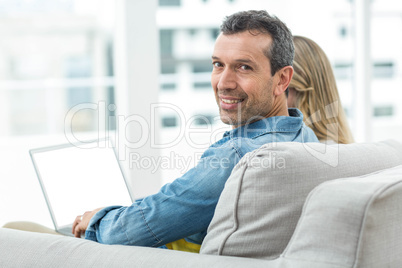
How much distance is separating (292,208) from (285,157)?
0.35 feet

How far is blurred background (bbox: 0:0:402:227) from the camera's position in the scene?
10.3ft

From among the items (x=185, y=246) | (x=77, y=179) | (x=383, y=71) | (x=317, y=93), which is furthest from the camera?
(x=383, y=71)

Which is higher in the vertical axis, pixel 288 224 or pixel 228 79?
pixel 228 79

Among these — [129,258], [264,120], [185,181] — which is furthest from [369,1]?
[129,258]

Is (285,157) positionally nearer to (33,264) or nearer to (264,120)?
(264,120)

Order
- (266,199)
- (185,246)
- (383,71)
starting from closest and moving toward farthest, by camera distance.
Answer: (266,199) < (185,246) < (383,71)

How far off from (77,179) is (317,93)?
1.02m

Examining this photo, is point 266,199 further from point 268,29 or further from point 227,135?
point 268,29

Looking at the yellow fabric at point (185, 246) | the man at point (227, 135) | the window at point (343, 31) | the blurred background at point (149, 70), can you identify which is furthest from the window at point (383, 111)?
the yellow fabric at point (185, 246)

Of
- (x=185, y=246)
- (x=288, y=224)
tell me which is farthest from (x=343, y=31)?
(x=288, y=224)

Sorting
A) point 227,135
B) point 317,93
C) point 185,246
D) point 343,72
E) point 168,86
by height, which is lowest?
point 185,246

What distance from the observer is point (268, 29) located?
1423 millimetres

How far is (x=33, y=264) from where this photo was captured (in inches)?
41.7

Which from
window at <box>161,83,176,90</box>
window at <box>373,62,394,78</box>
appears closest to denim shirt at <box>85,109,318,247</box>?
window at <box>373,62,394,78</box>
